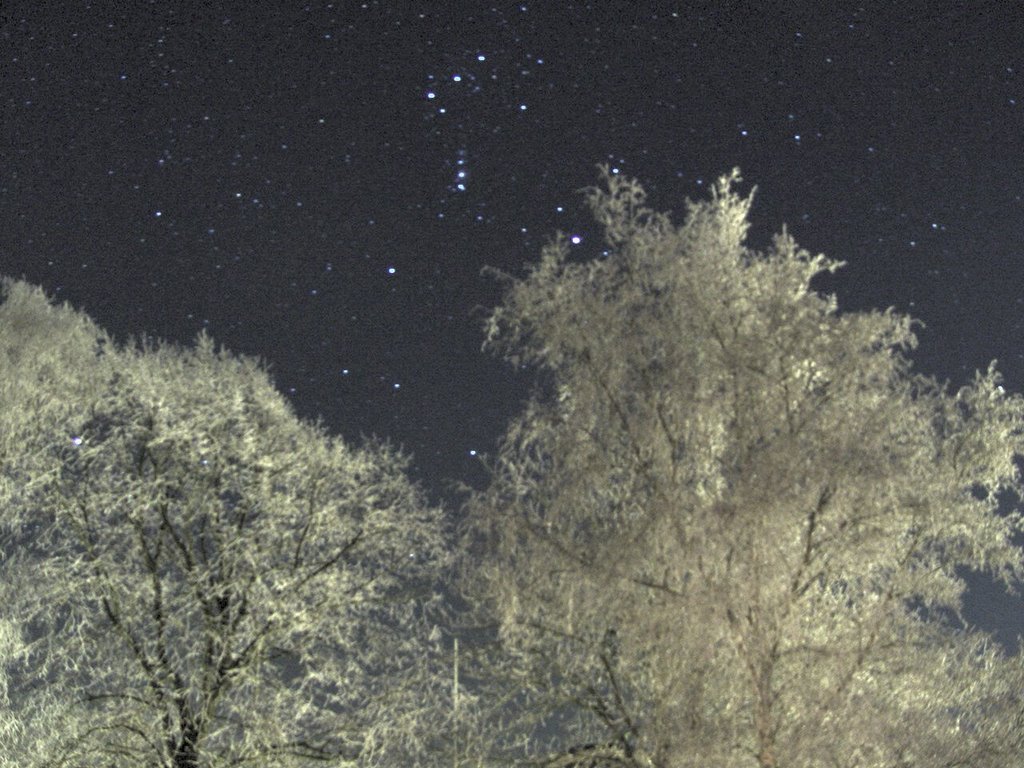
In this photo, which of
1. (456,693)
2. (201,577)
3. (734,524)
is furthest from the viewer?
(201,577)

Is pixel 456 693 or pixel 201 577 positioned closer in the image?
pixel 456 693

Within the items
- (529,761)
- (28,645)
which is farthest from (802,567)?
(28,645)

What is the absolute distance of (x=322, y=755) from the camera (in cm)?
1479

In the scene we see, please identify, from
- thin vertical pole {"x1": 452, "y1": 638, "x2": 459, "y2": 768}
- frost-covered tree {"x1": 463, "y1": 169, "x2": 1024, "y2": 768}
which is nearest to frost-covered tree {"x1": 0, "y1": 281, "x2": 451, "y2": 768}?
thin vertical pole {"x1": 452, "y1": 638, "x2": 459, "y2": 768}

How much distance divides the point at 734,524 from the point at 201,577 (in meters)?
7.53

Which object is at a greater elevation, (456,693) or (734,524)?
(734,524)

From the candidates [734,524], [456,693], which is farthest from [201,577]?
[734,524]

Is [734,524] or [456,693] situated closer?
[734,524]

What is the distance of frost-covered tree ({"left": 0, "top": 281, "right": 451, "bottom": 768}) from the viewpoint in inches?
569

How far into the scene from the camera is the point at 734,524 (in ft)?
34.5

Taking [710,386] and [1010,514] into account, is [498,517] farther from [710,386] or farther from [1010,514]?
[1010,514]

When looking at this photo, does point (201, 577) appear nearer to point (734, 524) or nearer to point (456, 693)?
point (456, 693)

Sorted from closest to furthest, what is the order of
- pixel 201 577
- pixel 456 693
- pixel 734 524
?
pixel 734 524
pixel 456 693
pixel 201 577

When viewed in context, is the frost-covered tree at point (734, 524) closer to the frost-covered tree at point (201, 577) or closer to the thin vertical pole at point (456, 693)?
the thin vertical pole at point (456, 693)
